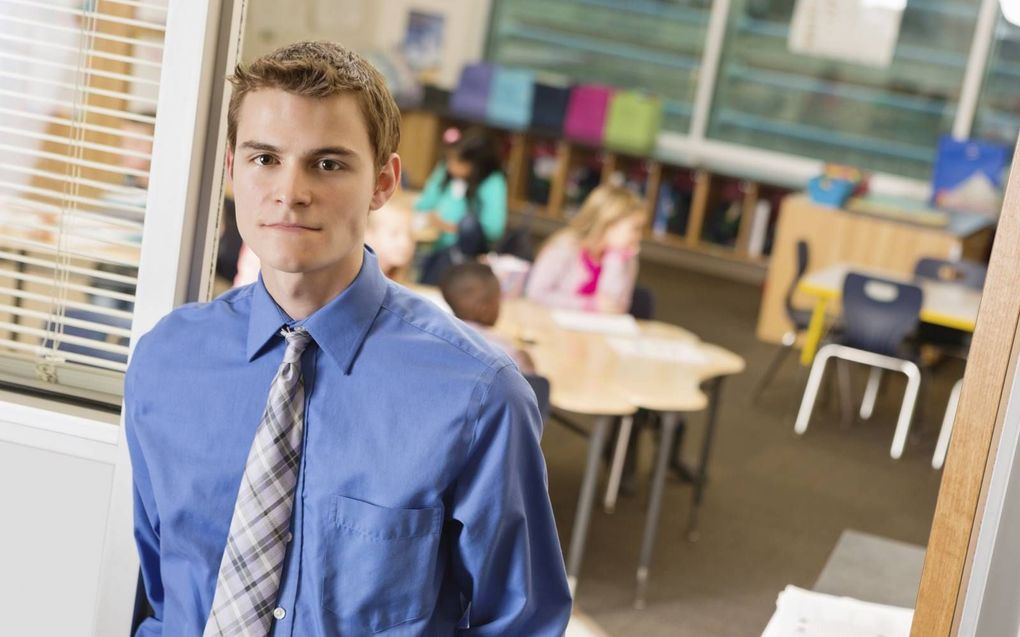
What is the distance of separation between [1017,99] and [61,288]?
30.8 ft

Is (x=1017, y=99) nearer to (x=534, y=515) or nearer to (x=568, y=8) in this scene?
(x=568, y=8)

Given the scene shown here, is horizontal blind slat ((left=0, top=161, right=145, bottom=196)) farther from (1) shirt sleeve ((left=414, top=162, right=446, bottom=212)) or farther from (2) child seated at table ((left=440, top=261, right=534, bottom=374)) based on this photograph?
(1) shirt sleeve ((left=414, top=162, right=446, bottom=212))

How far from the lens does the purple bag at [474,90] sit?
10.9 meters

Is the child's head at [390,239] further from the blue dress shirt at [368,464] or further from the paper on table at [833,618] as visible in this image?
the blue dress shirt at [368,464]

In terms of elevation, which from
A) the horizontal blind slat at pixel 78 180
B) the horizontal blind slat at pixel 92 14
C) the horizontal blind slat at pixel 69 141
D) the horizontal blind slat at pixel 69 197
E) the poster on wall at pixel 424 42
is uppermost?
the poster on wall at pixel 424 42

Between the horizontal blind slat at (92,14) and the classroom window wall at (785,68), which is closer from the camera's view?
the horizontal blind slat at (92,14)

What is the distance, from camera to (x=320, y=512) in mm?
1563

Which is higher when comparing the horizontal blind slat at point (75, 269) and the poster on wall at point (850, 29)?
the poster on wall at point (850, 29)

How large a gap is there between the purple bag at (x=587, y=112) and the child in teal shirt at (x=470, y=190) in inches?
159

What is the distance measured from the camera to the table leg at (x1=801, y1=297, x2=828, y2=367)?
23.3ft

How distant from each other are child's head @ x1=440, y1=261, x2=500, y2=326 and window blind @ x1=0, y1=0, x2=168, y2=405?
2.15 m

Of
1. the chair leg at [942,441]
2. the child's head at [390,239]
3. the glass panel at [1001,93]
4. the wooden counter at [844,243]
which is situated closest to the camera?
the child's head at [390,239]

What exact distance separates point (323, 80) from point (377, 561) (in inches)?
23.6

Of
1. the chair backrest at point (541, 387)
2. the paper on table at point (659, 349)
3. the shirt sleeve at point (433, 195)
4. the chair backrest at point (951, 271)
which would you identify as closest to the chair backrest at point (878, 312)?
the chair backrest at point (951, 271)
